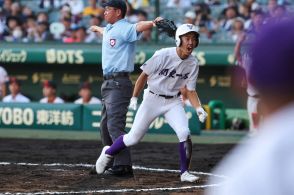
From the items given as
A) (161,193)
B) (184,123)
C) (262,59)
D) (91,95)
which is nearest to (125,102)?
(184,123)

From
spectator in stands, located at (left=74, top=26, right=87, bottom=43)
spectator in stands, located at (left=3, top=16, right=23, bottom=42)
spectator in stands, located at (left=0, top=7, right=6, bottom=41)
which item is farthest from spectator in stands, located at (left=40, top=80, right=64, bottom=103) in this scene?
spectator in stands, located at (left=0, top=7, right=6, bottom=41)

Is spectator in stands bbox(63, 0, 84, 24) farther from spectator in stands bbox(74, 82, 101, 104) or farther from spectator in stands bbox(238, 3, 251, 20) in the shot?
spectator in stands bbox(238, 3, 251, 20)

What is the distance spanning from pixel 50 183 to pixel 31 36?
10277mm

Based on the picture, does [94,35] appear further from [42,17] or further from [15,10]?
[15,10]

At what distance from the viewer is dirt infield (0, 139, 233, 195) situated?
805 cm

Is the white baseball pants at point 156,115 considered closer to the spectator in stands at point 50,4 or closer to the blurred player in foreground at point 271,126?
the blurred player in foreground at point 271,126

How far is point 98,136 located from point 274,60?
13498mm

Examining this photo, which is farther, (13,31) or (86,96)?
(13,31)

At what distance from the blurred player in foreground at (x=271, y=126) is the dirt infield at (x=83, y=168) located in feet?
18.6

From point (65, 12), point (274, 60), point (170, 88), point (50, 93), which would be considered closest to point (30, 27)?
point (65, 12)

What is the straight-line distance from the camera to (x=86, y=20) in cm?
1856

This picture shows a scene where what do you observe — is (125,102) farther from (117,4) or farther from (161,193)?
(161,193)

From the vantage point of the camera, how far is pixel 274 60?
203 centimetres

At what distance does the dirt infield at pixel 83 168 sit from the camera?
805 centimetres
